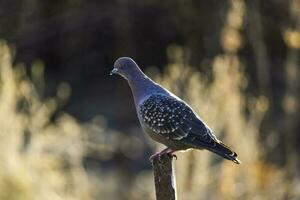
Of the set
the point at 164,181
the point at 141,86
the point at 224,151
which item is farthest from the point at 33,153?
the point at 164,181

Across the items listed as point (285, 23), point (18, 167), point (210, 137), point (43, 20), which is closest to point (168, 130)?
point (210, 137)

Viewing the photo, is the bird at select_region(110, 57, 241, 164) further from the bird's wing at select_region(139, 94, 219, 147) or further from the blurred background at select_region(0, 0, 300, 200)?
the blurred background at select_region(0, 0, 300, 200)

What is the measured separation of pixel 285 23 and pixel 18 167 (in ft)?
10.4

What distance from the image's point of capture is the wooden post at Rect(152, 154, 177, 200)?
3572 mm

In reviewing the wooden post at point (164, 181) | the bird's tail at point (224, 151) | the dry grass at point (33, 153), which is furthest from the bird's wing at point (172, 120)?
the dry grass at point (33, 153)

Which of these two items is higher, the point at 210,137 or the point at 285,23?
the point at 285,23

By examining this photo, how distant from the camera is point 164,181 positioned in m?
3.63

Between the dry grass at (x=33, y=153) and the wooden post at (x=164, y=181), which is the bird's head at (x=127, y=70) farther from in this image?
the dry grass at (x=33, y=153)

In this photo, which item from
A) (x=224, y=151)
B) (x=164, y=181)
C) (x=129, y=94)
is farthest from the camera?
(x=129, y=94)

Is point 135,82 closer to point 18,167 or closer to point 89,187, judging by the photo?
point 18,167

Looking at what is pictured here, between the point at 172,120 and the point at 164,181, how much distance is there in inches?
33.0

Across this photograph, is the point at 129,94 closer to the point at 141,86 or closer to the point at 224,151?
the point at 141,86

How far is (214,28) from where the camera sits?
920cm

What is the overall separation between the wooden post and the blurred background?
3.12 m
